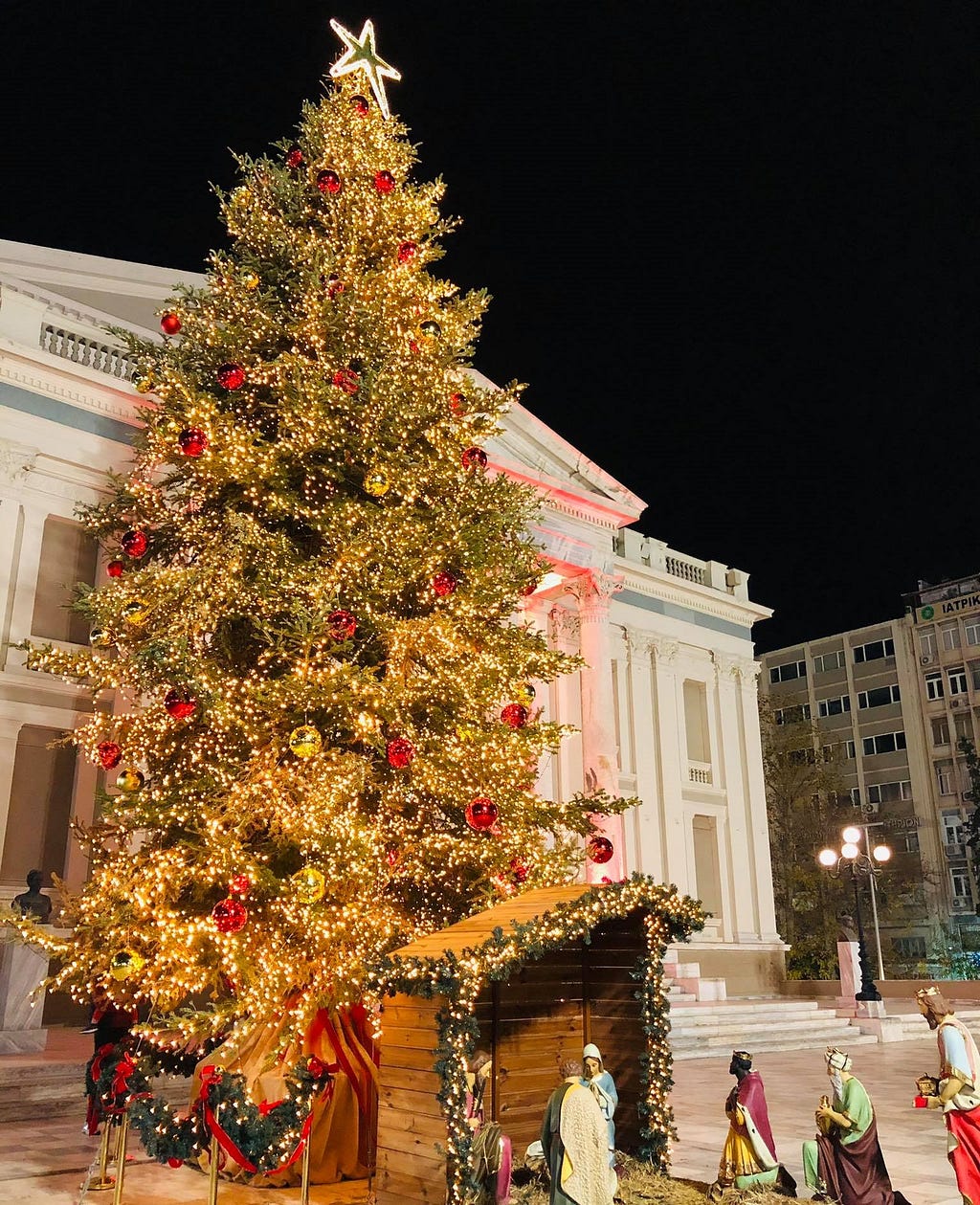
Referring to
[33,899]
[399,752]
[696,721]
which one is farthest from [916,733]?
[399,752]

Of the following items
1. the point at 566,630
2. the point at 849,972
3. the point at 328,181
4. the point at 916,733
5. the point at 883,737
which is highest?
the point at 883,737

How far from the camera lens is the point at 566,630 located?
24859 mm

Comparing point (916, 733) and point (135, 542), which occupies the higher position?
point (916, 733)

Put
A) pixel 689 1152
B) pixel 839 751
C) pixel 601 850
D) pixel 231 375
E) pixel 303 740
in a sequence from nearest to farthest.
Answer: pixel 303 740, pixel 689 1152, pixel 231 375, pixel 601 850, pixel 839 751

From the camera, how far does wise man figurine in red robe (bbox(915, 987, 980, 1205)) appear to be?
21.6 ft

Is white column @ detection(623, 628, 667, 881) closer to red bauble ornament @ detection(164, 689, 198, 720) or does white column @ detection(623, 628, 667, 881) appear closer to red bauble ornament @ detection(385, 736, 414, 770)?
red bauble ornament @ detection(385, 736, 414, 770)

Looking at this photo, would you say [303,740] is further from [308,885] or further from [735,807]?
[735,807]

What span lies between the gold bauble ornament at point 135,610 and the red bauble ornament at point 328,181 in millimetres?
5851

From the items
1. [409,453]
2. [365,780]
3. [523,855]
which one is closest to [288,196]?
[409,453]

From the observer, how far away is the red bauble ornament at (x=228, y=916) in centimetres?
871

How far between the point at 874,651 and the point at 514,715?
50.2m

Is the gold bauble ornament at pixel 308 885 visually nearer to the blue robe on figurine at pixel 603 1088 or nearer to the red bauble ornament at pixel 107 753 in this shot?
the red bauble ornament at pixel 107 753

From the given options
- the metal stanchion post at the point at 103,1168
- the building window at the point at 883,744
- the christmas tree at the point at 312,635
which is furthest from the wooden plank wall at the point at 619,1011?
the building window at the point at 883,744

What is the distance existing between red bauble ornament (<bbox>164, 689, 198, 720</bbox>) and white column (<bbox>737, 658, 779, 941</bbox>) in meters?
22.6
